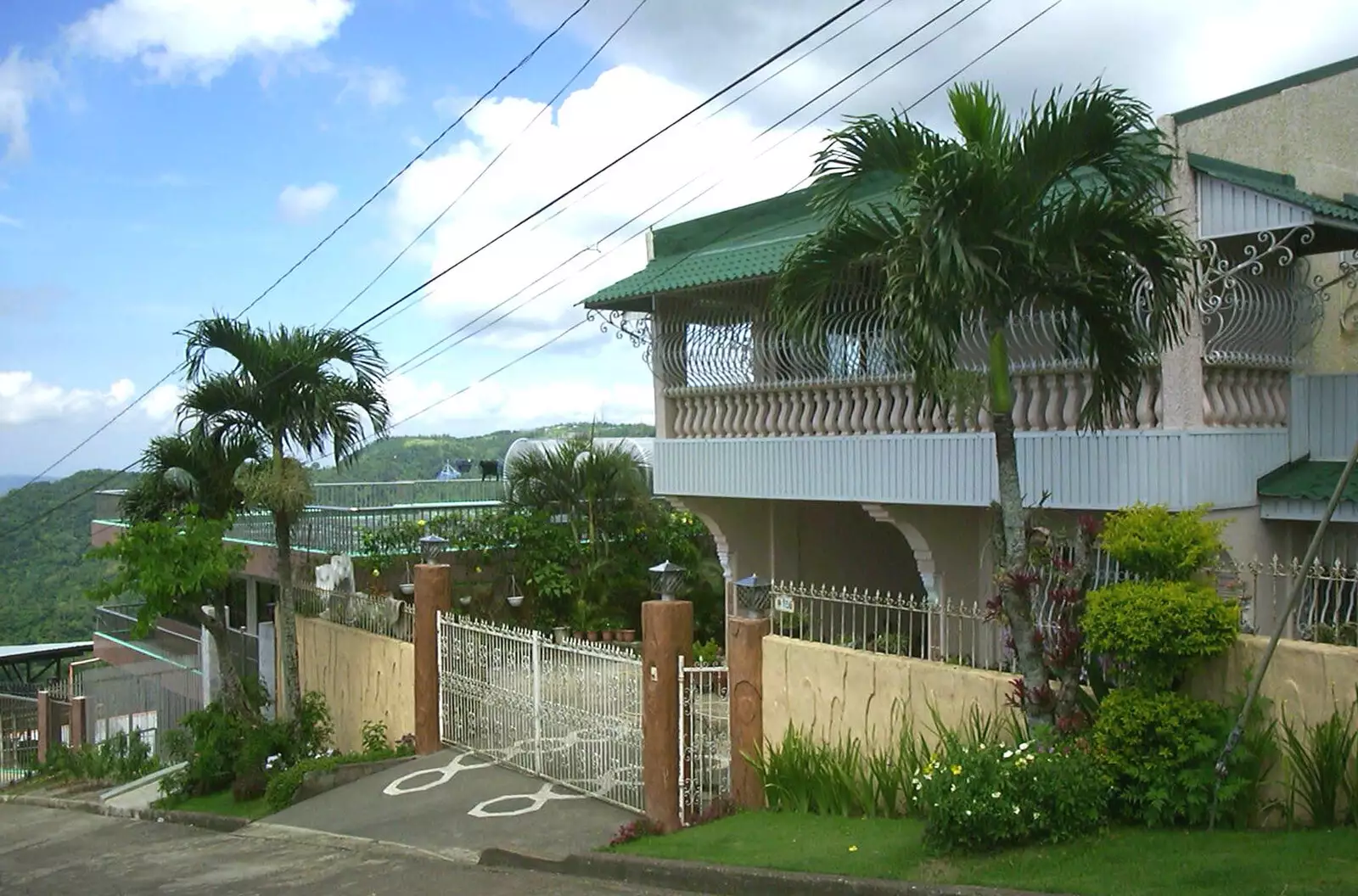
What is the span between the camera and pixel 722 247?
13211 millimetres

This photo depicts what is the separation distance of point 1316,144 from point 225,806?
12720 mm

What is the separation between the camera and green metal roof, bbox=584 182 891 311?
11820 mm

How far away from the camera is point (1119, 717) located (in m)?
7.04

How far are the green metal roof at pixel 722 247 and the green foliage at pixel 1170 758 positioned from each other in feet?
17.6

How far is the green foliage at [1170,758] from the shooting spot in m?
6.77

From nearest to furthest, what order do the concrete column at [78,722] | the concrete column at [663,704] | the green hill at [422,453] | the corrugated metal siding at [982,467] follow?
the corrugated metal siding at [982,467], the concrete column at [663,704], the concrete column at [78,722], the green hill at [422,453]

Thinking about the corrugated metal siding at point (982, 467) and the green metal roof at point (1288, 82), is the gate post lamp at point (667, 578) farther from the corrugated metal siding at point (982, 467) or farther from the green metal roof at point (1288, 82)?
the green metal roof at point (1288, 82)

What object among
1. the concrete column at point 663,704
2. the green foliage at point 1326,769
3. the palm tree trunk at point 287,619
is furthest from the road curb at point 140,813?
the green foliage at point 1326,769

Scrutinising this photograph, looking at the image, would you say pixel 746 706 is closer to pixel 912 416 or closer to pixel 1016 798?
pixel 1016 798

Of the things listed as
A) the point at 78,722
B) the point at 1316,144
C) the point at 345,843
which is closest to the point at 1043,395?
the point at 1316,144

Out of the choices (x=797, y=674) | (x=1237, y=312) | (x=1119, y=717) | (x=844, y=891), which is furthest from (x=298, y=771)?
(x=1237, y=312)

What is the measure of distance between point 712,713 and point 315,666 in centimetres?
828

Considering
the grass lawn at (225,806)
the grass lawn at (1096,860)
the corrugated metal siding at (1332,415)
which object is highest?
the corrugated metal siding at (1332,415)

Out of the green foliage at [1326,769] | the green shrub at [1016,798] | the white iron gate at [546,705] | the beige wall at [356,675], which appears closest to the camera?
the green foliage at [1326,769]
